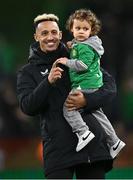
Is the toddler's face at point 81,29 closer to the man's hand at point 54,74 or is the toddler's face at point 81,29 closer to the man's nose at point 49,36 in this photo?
the man's nose at point 49,36

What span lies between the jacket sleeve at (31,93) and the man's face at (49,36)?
0.69 feet

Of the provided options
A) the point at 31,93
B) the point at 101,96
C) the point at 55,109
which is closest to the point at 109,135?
the point at 101,96

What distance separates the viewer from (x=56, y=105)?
5141 mm

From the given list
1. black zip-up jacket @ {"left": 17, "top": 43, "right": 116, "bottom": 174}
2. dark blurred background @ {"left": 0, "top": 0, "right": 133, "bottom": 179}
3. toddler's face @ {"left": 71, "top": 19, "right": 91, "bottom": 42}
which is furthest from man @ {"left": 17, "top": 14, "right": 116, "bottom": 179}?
dark blurred background @ {"left": 0, "top": 0, "right": 133, "bottom": 179}

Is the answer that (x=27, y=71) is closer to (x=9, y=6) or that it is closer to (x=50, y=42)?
(x=50, y=42)

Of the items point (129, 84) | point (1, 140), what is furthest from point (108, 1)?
point (1, 140)

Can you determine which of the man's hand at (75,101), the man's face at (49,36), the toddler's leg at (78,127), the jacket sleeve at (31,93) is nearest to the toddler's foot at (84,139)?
the toddler's leg at (78,127)

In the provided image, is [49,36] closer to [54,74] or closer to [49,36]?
[49,36]

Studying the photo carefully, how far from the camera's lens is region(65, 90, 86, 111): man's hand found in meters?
5.11

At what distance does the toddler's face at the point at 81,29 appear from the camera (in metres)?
5.25

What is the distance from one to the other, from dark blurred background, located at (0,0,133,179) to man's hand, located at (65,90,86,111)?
474 cm

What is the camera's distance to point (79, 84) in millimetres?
5219

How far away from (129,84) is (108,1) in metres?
1.30

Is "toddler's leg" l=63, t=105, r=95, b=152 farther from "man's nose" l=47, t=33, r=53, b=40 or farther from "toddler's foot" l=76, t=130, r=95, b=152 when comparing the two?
"man's nose" l=47, t=33, r=53, b=40
